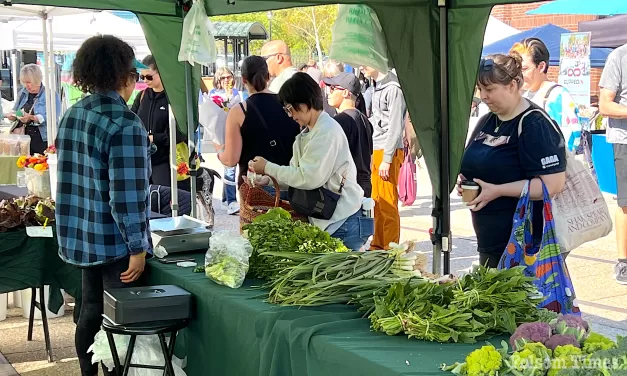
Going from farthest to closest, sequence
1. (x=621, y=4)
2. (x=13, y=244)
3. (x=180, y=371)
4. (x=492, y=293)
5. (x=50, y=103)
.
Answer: (x=621, y=4) → (x=50, y=103) → (x=13, y=244) → (x=180, y=371) → (x=492, y=293)

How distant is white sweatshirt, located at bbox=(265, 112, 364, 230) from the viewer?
4102 millimetres

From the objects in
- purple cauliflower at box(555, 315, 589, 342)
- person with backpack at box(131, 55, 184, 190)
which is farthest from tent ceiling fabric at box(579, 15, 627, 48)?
purple cauliflower at box(555, 315, 589, 342)

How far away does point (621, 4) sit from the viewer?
37.8 ft

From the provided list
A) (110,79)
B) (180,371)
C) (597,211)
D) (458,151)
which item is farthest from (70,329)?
(597,211)

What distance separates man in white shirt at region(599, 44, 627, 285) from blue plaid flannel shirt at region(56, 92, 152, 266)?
12.2 feet

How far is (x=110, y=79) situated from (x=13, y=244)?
1.39 m

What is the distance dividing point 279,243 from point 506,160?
1.07m

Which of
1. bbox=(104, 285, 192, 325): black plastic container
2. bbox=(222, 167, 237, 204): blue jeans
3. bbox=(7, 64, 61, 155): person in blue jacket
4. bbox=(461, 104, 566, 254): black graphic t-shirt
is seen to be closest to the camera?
bbox=(104, 285, 192, 325): black plastic container

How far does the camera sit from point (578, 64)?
1116 cm

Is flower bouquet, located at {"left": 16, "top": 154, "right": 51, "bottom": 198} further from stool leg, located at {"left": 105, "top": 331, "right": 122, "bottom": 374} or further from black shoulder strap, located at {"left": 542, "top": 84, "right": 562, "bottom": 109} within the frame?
black shoulder strap, located at {"left": 542, "top": 84, "right": 562, "bottom": 109}

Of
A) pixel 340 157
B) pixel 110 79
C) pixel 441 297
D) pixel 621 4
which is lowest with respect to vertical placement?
pixel 441 297

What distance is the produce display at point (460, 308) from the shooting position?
226 centimetres

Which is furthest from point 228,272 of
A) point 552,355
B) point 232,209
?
point 232,209

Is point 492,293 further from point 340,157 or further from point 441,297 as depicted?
point 340,157
